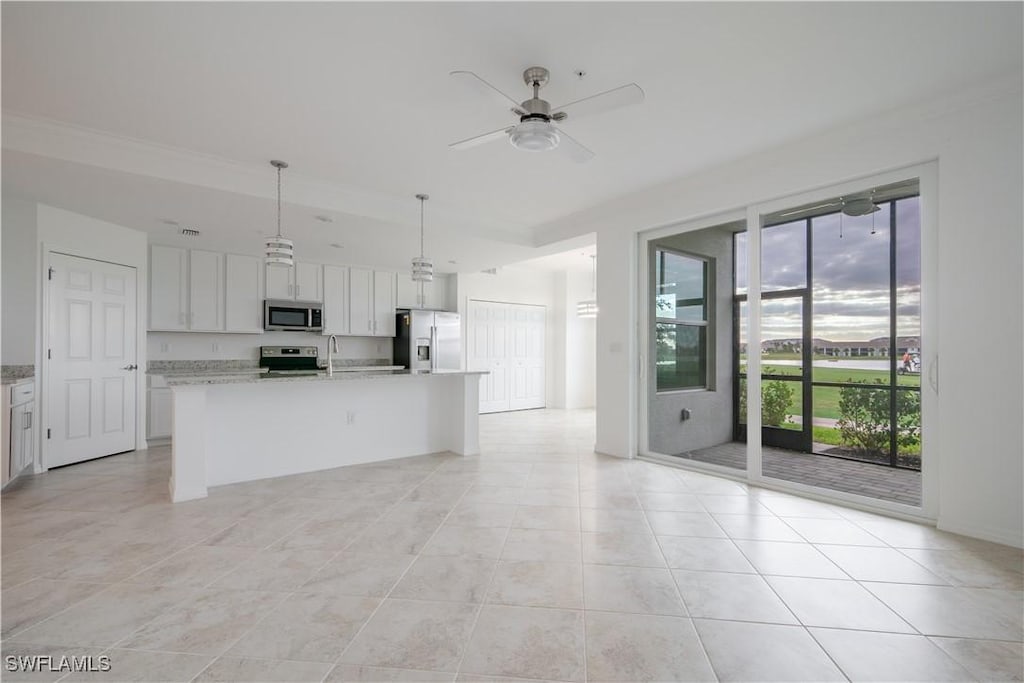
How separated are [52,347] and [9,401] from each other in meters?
0.92

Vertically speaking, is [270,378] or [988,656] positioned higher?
[270,378]

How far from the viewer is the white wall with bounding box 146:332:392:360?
5801 millimetres

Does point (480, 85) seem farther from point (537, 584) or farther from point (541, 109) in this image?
point (537, 584)

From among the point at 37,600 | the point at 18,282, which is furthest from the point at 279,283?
the point at 37,600

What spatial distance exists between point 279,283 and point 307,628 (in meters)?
5.39

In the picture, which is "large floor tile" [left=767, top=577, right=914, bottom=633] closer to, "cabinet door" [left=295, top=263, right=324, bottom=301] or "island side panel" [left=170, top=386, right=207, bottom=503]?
"island side panel" [left=170, top=386, right=207, bottom=503]

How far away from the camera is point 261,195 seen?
12.8 feet

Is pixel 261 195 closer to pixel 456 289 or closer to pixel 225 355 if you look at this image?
pixel 225 355

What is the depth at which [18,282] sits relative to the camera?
13.1 ft

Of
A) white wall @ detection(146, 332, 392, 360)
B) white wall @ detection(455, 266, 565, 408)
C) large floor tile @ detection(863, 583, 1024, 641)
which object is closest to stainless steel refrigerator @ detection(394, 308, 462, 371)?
white wall @ detection(455, 266, 565, 408)

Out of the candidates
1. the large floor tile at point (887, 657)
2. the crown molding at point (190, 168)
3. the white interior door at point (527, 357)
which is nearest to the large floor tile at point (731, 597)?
the large floor tile at point (887, 657)

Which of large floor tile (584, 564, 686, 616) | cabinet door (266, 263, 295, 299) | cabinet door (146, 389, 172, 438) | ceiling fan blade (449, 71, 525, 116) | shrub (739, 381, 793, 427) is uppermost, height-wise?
ceiling fan blade (449, 71, 525, 116)

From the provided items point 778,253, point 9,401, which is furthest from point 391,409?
point 778,253

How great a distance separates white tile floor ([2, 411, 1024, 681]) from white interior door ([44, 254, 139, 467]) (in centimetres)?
95
